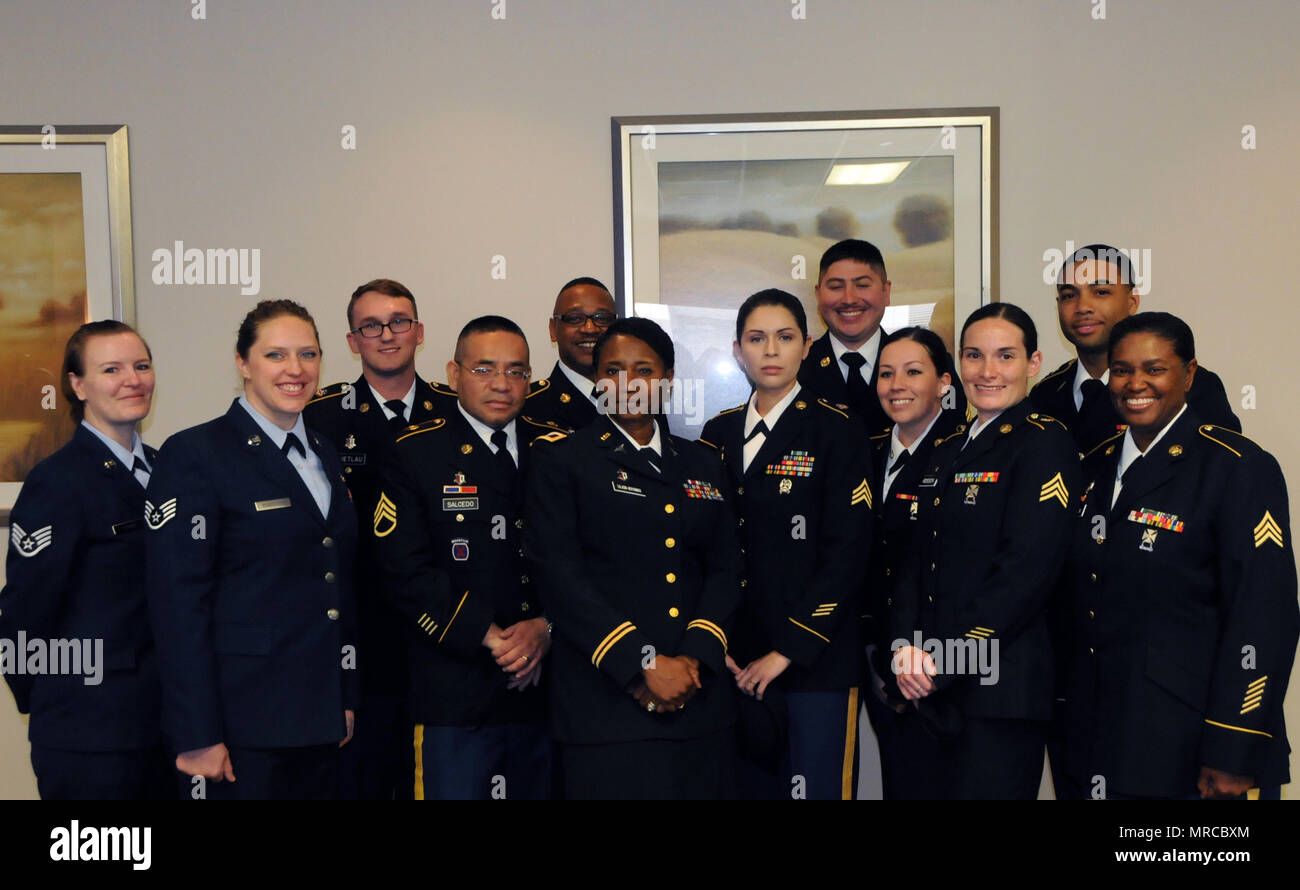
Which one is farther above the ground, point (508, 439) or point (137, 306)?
point (137, 306)

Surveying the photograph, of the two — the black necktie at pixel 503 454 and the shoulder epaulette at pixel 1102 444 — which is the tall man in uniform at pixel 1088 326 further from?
the black necktie at pixel 503 454

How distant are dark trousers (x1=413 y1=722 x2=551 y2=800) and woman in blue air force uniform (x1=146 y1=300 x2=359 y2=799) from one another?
274mm

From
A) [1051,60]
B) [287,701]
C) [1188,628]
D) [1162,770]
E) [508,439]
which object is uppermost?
[1051,60]

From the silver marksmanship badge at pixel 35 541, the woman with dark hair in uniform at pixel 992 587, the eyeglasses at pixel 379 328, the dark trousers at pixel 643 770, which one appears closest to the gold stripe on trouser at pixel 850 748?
the woman with dark hair in uniform at pixel 992 587

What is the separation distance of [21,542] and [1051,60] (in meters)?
3.88

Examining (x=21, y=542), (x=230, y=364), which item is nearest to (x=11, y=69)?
(x=230, y=364)

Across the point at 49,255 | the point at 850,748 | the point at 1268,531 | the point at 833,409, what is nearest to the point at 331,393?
the point at 49,255

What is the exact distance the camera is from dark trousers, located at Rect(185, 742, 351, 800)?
7.80 feet

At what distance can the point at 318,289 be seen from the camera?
3.98 m

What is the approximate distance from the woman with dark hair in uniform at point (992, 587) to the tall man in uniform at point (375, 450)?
5.02 ft

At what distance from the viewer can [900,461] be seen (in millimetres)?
3012

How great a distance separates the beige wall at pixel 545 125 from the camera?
154 inches

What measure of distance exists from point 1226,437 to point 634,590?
4.97 ft

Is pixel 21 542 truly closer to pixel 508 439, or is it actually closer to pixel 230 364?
pixel 508 439
